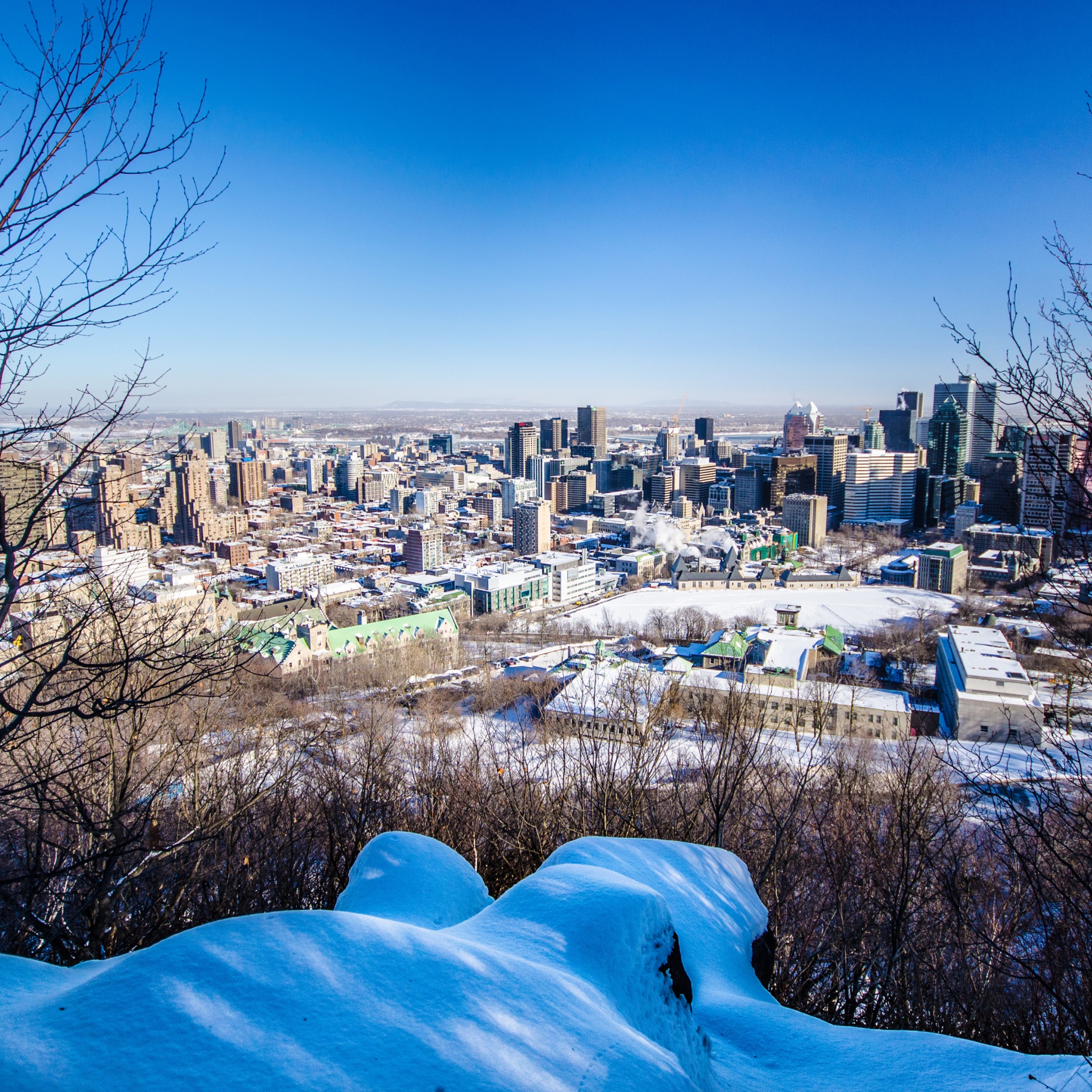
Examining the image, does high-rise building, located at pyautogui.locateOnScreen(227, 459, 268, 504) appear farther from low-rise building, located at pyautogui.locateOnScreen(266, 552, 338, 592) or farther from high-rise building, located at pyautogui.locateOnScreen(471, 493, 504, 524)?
low-rise building, located at pyautogui.locateOnScreen(266, 552, 338, 592)

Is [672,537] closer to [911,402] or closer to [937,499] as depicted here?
[937,499]

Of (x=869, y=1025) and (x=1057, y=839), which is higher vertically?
(x=1057, y=839)

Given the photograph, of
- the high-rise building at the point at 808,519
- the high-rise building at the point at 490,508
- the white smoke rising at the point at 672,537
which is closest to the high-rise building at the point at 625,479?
the high-rise building at the point at 490,508

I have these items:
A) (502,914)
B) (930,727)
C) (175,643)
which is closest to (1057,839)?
(502,914)

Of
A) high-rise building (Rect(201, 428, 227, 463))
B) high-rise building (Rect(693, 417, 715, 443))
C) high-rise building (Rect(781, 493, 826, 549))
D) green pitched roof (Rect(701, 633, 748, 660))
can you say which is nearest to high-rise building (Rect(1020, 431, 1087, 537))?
green pitched roof (Rect(701, 633, 748, 660))

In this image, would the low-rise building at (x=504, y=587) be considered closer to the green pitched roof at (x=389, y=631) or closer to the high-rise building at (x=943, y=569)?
the green pitched roof at (x=389, y=631)

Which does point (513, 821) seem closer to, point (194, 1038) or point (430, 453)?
point (194, 1038)
